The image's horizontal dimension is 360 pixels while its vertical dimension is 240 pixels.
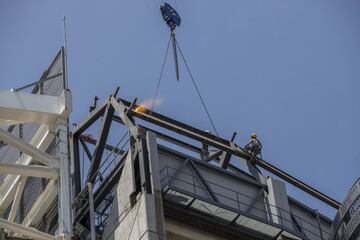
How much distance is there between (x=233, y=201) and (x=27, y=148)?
9.12 metres

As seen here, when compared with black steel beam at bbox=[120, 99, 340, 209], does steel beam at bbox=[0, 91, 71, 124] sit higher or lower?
lower

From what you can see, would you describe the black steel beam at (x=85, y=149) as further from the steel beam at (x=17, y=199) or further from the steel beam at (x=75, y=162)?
the steel beam at (x=17, y=199)

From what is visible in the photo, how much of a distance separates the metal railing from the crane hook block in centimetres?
1080

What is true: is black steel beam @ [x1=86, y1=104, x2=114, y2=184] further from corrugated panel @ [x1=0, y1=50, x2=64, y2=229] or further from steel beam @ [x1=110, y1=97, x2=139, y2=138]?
corrugated panel @ [x1=0, y1=50, x2=64, y2=229]

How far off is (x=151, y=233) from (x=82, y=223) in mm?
6636

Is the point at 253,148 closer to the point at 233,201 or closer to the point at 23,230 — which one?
the point at 233,201

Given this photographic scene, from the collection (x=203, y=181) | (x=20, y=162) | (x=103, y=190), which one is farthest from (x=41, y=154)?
(x=203, y=181)

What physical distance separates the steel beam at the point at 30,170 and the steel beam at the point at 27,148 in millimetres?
320

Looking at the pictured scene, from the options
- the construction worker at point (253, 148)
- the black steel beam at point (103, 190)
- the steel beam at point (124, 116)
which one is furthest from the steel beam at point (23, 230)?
the construction worker at point (253, 148)

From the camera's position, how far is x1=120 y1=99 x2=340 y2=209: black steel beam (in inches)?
1599

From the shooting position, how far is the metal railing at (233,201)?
119ft

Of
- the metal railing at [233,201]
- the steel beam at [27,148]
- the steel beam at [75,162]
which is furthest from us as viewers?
the steel beam at [75,162]

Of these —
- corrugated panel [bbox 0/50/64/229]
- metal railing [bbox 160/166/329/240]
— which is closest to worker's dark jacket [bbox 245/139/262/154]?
metal railing [bbox 160/166/329/240]

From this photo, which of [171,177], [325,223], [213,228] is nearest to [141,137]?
[171,177]
